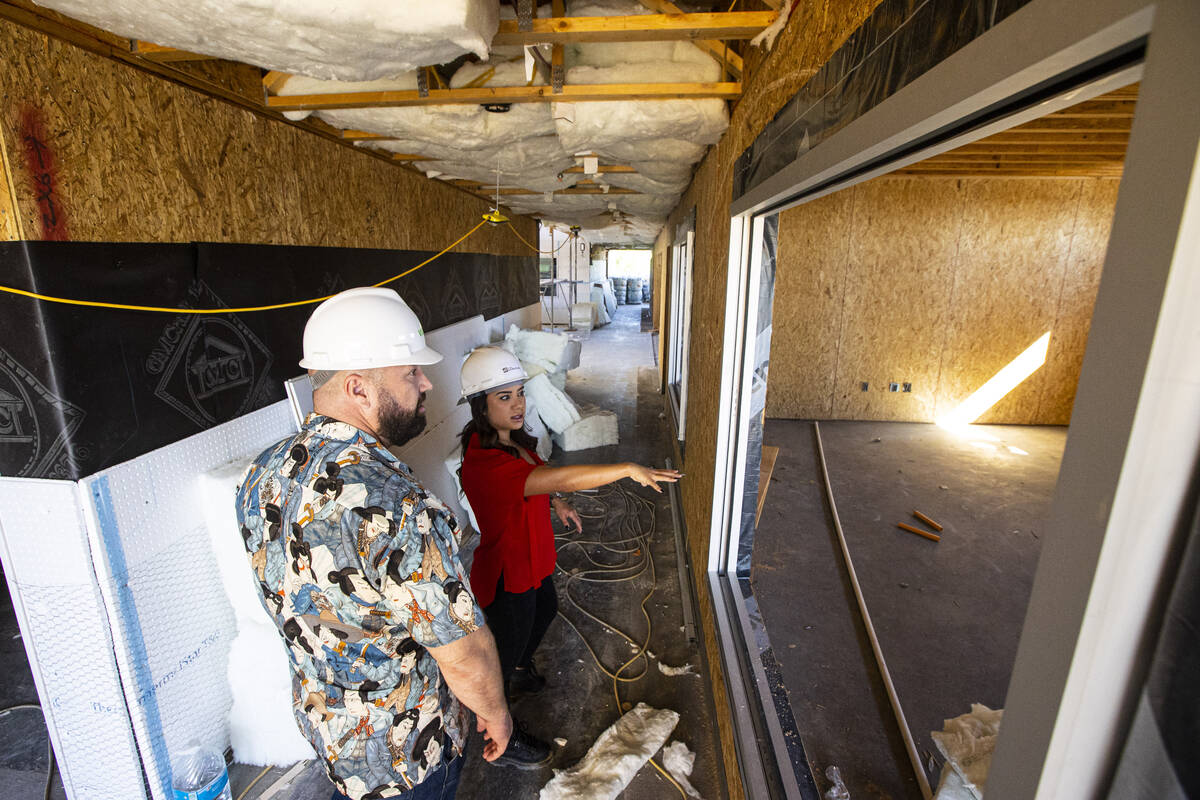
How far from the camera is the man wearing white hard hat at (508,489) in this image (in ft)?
6.89

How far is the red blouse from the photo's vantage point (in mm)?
2131

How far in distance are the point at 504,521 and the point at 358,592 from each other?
3.26 ft

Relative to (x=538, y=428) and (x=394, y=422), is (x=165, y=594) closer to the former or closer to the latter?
(x=394, y=422)

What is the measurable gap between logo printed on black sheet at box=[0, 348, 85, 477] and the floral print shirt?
0.80m

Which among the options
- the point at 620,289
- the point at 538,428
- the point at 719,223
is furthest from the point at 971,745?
the point at 620,289

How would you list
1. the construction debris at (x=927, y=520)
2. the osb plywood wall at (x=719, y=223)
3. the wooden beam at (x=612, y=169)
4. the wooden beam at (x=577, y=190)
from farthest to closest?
1. the wooden beam at (x=577, y=190)
2. the construction debris at (x=927, y=520)
3. the wooden beam at (x=612, y=169)
4. the osb plywood wall at (x=719, y=223)

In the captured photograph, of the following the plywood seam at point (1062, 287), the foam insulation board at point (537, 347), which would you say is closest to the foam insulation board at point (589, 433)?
the foam insulation board at point (537, 347)

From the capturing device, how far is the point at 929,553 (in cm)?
393

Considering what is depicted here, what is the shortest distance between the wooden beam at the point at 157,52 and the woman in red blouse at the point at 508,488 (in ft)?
4.67

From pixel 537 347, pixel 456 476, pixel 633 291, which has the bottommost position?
pixel 456 476

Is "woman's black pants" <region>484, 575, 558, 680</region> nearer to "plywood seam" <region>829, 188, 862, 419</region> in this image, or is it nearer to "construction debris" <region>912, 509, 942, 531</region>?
"construction debris" <region>912, 509, 942, 531</region>

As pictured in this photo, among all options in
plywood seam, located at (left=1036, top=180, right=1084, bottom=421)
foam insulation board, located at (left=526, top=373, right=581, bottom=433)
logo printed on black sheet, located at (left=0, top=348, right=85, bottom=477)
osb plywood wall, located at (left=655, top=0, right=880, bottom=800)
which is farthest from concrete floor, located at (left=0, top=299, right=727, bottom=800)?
plywood seam, located at (left=1036, top=180, right=1084, bottom=421)

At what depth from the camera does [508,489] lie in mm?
2133

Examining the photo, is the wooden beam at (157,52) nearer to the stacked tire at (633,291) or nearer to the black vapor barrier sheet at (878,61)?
the black vapor barrier sheet at (878,61)
